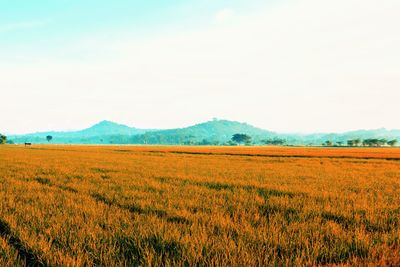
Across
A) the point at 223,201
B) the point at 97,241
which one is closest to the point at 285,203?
the point at 223,201

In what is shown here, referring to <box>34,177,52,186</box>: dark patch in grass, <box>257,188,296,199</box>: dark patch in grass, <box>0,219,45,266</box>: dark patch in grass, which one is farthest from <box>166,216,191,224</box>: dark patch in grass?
<box>34,177,52,186</box>: dark patch in grass

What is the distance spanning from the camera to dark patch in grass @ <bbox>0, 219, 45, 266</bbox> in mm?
3938

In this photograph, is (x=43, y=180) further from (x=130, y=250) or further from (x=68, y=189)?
(x=130, y=250)

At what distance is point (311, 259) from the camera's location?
3.88 meters

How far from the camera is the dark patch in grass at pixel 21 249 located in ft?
12.9

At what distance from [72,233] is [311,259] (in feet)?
12.9

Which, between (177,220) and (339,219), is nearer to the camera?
(177,220)

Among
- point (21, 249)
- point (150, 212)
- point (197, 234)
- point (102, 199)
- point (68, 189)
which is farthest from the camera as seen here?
point (68, 189)

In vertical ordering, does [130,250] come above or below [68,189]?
above

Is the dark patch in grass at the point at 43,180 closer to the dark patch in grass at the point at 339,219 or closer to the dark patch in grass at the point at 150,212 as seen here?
the dark patch in grass at the point at 150,212

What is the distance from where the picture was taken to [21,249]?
436cm

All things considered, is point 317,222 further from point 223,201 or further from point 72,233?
point 72,233

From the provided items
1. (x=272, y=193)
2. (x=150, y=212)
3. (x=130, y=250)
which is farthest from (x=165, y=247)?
(x=272, y=193)

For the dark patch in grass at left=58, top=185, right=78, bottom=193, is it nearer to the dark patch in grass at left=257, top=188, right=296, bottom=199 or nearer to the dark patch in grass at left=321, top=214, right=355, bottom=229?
the dark patch in grass at left=257, top=188, right=296, bottom=199
